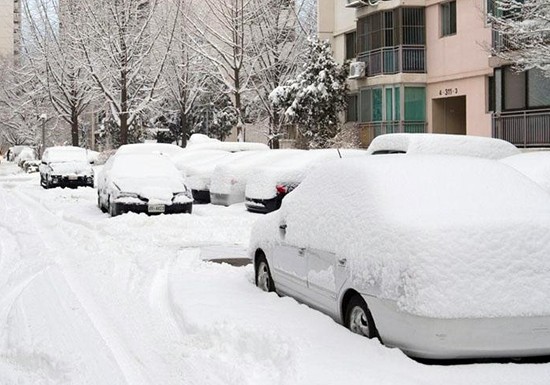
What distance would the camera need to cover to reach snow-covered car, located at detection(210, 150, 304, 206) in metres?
20.2

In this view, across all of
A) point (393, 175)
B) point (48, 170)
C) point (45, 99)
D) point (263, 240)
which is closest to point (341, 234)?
point (393, 175)

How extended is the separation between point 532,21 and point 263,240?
14408mm

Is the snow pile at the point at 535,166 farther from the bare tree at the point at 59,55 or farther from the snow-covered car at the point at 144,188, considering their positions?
the bare tree at the point at 59,55

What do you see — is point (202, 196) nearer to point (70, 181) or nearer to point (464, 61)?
point (70, 181)

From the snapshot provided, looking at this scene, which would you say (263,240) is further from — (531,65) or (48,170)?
(48,170)

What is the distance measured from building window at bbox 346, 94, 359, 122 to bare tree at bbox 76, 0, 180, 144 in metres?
10.6

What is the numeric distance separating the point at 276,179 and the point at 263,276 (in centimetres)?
894

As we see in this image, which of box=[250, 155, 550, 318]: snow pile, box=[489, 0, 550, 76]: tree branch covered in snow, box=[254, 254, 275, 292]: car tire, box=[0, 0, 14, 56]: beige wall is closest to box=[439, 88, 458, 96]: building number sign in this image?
box=[489, 0, 550, 76]: tree branch covered in snow

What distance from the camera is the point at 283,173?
18.0 m

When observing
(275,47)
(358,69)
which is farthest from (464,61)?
(275,47)

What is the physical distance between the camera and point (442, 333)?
5.72 m

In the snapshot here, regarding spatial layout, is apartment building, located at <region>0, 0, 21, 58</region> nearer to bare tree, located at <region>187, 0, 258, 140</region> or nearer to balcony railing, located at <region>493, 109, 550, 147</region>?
bare tree, located at <region>187, 0, 258, 140</region>

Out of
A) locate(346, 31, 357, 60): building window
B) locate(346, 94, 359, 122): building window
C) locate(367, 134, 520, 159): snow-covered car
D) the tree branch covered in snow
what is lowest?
locate(367, 134, 520, 159): snow-covered car

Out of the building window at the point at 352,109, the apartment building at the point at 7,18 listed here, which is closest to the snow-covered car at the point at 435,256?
the building window at the point at 352,109
